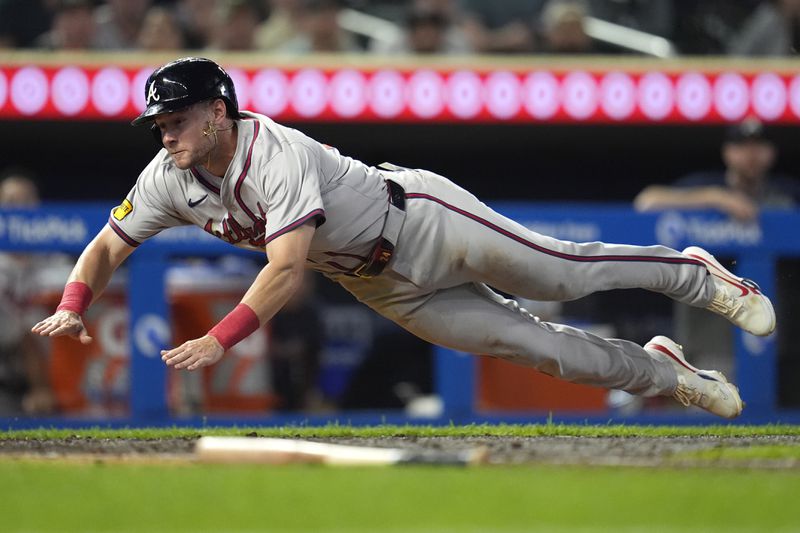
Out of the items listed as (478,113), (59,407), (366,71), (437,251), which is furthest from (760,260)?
(59,407)

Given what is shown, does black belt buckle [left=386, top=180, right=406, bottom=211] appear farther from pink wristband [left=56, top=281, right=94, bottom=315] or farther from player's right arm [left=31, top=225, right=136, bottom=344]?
pink wristband [left=56, top=281, right=94, bottom=315]

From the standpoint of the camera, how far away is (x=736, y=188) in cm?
834

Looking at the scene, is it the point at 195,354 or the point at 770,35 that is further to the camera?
the point at 770,35

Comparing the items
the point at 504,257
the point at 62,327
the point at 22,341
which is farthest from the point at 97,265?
the point at 22,341

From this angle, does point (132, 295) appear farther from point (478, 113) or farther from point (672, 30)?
point (672, 30)

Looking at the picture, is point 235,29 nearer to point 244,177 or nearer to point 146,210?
point 146,210

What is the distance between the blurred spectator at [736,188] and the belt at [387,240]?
3420 mm

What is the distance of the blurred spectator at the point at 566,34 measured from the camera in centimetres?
913

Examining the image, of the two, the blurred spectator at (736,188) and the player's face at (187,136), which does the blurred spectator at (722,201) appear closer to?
the blurred spectator at (736,188)

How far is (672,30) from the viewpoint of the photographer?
9727 mm

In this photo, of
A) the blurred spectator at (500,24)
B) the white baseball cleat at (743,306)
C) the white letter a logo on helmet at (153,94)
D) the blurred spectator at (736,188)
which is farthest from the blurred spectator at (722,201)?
the white letter a logo on helmet at (153,94)

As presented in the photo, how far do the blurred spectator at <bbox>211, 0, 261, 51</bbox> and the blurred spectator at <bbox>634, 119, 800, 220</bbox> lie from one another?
2.85 m

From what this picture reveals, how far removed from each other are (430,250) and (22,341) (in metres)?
3.90

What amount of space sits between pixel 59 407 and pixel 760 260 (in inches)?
Result: 167
